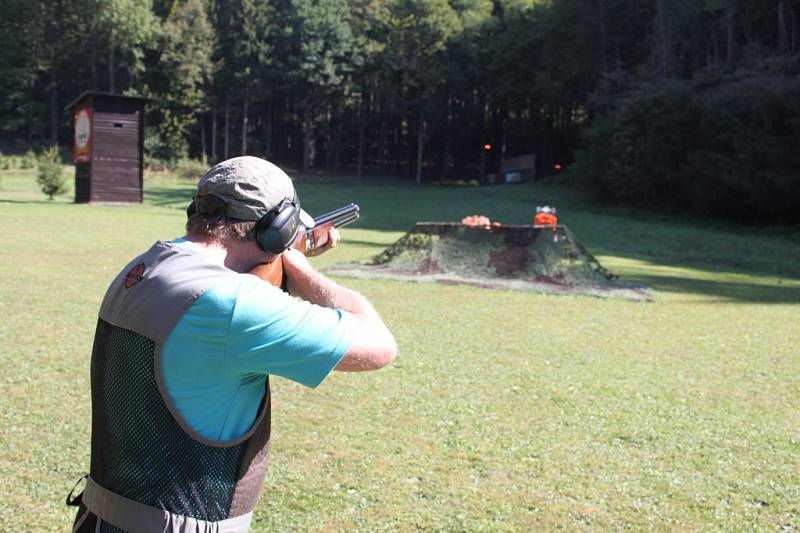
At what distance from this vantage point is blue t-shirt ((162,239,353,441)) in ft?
6.75

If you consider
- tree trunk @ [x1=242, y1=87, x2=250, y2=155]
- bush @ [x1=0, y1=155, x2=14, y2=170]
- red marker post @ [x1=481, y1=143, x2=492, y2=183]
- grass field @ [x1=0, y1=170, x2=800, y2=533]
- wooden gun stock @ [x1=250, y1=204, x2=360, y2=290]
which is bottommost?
grass field @ [x1=0, y1=170, x2=800, y2=533]

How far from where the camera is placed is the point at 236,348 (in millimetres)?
2082

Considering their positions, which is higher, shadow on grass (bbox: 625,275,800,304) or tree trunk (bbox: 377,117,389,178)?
tree trunk (bbox: 377,117,389,178)

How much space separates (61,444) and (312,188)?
48.5 m

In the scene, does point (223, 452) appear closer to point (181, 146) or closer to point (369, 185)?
point (369, 185)

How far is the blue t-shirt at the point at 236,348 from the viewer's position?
6.75 feet

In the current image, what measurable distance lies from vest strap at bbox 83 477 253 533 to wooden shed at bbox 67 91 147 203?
1255 inches

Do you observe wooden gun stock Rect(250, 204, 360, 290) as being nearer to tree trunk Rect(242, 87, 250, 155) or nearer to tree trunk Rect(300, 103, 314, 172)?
tree trunk Rect(300, 103, 314, 172)

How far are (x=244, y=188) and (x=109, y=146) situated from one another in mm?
32318

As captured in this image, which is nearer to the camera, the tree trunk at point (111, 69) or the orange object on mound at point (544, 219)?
the orange object on mound at point (544, 219)

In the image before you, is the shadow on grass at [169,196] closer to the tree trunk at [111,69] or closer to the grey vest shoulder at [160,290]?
the tree trunk at [111,69]

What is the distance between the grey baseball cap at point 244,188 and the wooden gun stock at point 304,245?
0.63ft

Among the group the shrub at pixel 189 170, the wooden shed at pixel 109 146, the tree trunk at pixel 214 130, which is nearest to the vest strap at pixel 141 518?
the wooden shed at pixel 109 146

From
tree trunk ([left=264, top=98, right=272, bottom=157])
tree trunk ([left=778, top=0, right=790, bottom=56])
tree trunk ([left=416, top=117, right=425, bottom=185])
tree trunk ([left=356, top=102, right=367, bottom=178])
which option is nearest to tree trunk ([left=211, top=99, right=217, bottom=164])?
tree trunk ([left=264, top=98, right=272, bottom=157])
